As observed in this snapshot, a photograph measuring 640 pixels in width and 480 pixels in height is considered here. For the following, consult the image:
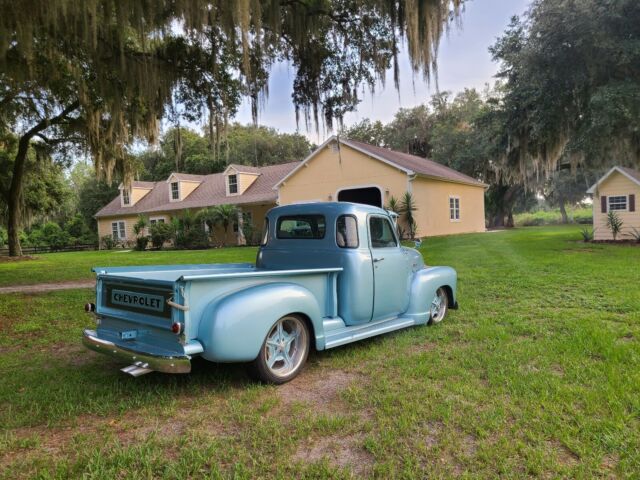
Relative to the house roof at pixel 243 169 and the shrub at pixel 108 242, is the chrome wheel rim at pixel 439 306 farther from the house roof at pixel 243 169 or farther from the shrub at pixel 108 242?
the shrub at pixel 108 242

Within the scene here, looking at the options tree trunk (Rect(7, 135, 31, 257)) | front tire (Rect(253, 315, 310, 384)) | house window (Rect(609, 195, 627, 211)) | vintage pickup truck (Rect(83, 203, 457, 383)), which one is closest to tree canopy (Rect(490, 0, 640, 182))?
house window (Rect(609, 195, 627, 211))

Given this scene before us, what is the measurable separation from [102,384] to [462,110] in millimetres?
36119

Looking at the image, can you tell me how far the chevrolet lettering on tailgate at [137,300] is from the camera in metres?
3.68

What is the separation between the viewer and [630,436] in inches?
110

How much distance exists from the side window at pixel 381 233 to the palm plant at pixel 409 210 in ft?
48.3

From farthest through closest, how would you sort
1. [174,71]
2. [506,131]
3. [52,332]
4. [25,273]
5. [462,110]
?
[462,110]
[506,131]
[25,273]
[174,71]
[52,332]

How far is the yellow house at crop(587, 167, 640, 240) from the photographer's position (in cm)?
1678

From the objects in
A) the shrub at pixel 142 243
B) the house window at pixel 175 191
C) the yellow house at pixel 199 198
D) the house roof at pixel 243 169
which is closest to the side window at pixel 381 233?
the yellow house at pixel 199 198

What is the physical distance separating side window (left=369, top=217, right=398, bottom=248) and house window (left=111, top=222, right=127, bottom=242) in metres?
31.1

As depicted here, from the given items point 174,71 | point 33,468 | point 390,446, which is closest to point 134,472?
point 33,468

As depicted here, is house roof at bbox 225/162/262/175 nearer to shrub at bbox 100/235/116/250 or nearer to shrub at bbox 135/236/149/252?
shrub at bbox 135/236/149/252

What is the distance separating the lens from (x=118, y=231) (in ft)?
109

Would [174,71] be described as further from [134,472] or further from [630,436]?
[630,436]

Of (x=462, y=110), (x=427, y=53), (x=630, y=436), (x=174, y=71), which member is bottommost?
(x=630, y=436)
